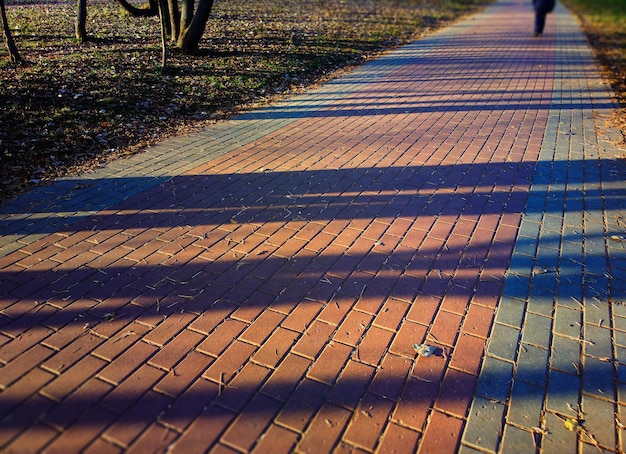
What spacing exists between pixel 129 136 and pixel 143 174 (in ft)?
4.61

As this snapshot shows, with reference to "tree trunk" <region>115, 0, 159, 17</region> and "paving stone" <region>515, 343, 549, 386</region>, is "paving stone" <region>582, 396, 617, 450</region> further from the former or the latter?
"tree trunk" <region>115, 0, 159, 17</region>

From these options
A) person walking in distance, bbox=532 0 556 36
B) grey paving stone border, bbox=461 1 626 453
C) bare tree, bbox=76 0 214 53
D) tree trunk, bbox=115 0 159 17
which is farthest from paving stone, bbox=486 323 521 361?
person walking in distance, bbox=532 0 556 36

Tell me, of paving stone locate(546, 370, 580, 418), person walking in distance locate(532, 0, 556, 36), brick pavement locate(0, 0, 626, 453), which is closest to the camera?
brick pavement locate(0, 0, 626, 453)

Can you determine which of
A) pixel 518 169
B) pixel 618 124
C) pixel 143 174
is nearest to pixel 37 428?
pixel 143 174

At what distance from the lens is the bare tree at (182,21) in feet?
34.1

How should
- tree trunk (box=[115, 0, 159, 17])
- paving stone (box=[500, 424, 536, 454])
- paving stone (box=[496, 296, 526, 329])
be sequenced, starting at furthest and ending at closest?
tree trunk (box=[115, 0, 159, 17]) < paving stone (box=[496, 296, 526, 329]) < paving stone (box=[500, 424, 536, 454])

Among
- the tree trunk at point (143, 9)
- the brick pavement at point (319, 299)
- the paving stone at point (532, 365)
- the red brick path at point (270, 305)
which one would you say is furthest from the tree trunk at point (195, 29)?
the paving stone at point (532, 365)

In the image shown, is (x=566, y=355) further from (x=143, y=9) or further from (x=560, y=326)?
(x=143, y=9)

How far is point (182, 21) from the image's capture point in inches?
424

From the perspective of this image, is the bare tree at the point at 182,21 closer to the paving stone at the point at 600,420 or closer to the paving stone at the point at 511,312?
the paving stone at the point at 511,312

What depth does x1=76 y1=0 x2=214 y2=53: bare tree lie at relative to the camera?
10383 mm

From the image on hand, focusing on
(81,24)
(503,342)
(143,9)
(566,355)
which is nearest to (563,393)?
(566,355)

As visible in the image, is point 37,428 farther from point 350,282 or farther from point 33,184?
point 33,184

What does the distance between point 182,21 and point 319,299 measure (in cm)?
973
